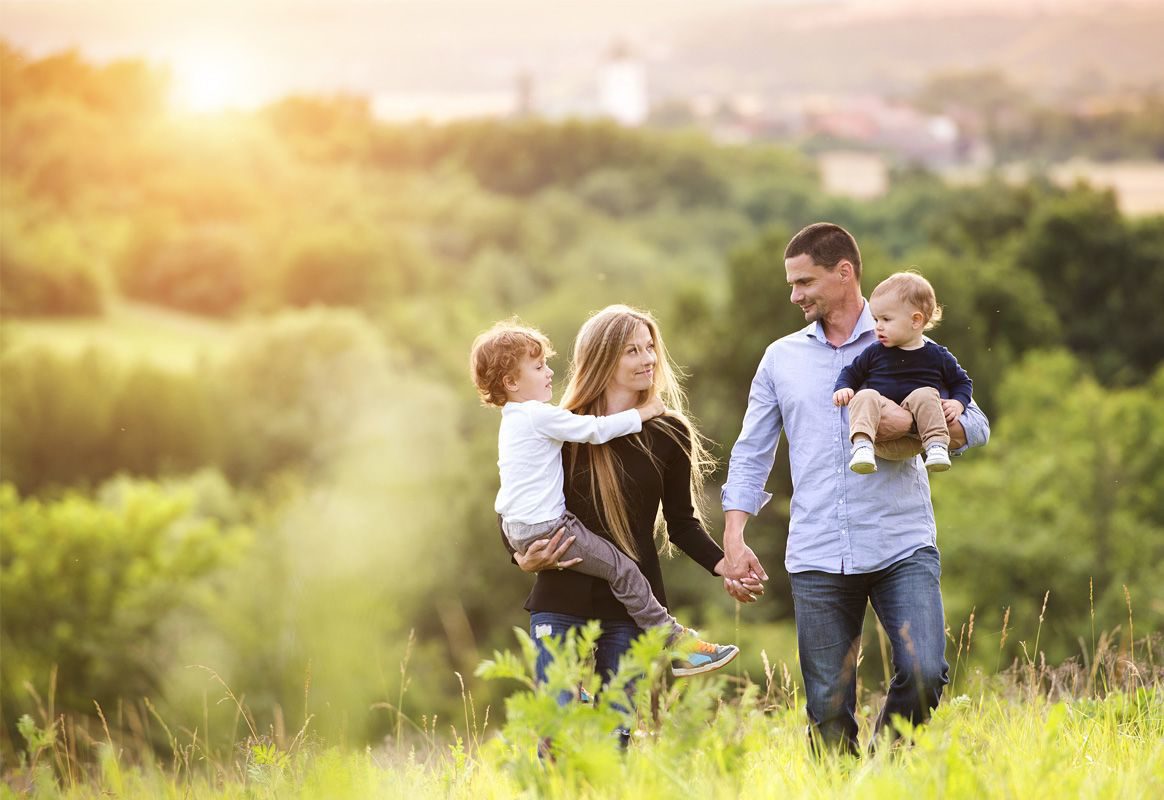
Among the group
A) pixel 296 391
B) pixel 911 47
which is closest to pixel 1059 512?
pixel 296 391

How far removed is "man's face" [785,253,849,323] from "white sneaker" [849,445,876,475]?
0.57 metres

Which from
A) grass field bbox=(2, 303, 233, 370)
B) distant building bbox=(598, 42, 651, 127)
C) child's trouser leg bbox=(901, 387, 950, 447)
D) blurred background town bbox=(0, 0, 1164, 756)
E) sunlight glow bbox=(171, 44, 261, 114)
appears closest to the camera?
child's trouser leg bbox=(901, 387, 950, 447)

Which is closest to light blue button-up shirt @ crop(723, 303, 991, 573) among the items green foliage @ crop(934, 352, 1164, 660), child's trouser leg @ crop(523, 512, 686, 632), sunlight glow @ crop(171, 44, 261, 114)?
child's trouser leg @ crop(523, 512, 686, 632)

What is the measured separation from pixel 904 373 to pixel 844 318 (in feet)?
1.12

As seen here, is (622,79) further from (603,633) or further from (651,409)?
(603,633)

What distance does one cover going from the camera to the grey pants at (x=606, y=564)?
13.6 ft

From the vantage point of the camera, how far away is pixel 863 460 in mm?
4035

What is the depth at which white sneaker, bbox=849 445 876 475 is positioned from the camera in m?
4.04

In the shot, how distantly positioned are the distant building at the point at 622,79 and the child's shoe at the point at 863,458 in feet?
322

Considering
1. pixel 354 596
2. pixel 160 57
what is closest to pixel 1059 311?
pixel 354 596

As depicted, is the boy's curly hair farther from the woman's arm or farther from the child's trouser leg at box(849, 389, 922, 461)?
the child's trouser leg at box(849, 389, 922, 461)

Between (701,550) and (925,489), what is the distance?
2.56 feet

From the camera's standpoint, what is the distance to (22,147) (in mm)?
64500

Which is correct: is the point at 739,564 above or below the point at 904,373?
below
